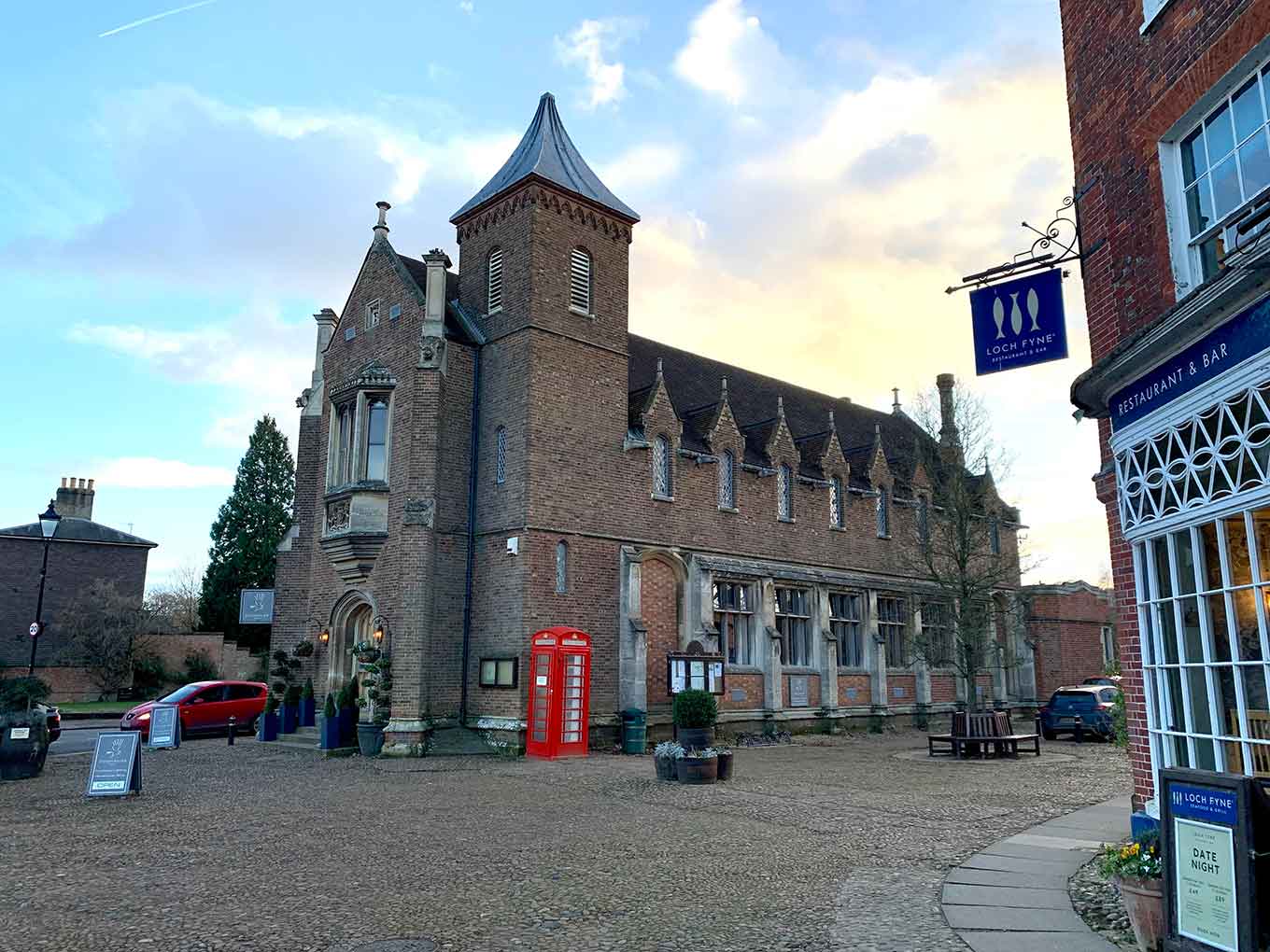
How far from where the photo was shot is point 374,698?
817 inches

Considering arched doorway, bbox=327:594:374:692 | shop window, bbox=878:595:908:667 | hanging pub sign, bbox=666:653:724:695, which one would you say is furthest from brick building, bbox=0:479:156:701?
shop window, bbox=878:595:908:667

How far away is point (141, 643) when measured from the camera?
43031 mm

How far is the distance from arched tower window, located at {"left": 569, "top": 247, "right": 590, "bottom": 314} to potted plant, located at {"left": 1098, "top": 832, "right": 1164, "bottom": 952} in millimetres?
18924

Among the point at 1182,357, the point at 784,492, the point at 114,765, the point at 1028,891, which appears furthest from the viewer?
the point at 784,492

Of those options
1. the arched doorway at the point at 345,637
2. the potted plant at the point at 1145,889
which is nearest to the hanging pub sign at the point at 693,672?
the arched doorway at the point at 345,637

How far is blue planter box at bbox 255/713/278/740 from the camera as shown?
24.0 m

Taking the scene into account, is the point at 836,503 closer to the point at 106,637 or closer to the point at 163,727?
the point at 163,727

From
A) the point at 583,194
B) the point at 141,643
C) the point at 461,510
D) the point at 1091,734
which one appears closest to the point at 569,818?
the point at 461,510

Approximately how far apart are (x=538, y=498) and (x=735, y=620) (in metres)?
7.49

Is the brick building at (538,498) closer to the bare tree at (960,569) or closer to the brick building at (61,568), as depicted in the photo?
the bare tree at (960,569)

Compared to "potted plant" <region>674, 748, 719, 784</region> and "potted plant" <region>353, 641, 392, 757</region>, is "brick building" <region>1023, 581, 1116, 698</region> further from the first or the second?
"potted plant" <region>353, 641, 392, 757</region>

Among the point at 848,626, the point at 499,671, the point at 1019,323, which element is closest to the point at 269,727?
the point at 499,671

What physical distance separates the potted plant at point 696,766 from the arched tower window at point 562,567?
7.00 metres

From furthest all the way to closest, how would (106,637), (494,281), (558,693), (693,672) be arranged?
(106,637), (494,281), (693,672), (558,693)
